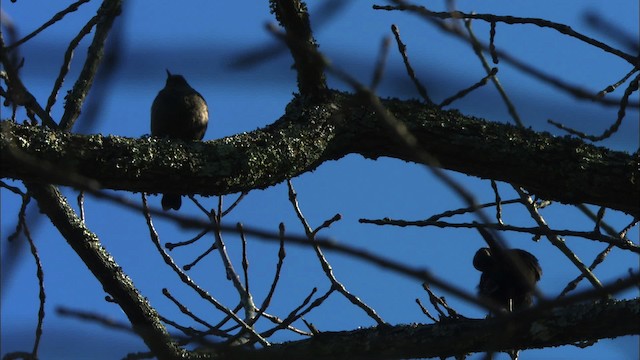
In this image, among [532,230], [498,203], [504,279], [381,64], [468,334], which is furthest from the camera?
[504,279]

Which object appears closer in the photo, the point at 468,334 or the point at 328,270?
the point at 468,334

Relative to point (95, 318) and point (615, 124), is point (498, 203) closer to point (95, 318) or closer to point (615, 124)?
point (615, 124)

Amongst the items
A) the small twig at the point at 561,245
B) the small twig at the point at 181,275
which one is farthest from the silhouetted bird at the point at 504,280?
the small twig at the point at 181,275

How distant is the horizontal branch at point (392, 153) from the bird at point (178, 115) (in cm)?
223

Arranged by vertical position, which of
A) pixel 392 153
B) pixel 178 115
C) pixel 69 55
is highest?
pixel 178 115

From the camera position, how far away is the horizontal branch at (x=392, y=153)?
7.54 ft

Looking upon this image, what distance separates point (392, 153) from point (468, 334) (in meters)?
0.65

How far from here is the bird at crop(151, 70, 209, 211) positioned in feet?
15.7

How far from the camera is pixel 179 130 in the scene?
4773 millimetres

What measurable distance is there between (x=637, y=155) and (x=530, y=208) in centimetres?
80

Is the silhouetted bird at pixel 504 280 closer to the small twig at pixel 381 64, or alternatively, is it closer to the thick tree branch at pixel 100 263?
the thick tree branch at pixel 100 263

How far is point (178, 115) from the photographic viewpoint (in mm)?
4828

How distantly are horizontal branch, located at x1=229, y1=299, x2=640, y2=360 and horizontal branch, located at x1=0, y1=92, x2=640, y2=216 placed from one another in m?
0.38

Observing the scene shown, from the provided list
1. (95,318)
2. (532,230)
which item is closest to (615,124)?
(532,230)
